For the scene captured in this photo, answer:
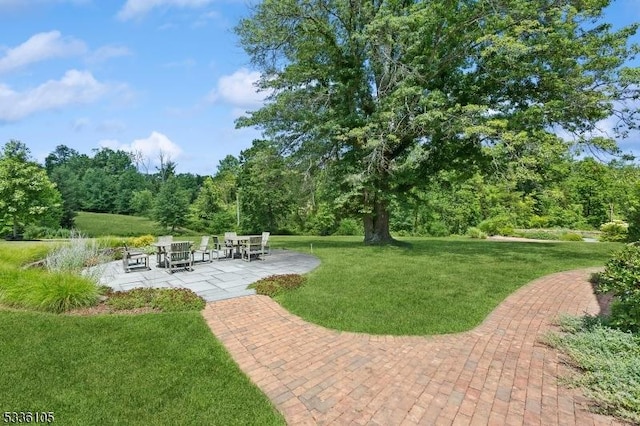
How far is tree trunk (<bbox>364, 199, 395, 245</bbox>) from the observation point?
1426 centimetres

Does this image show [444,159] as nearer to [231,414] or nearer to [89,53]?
[231,414]

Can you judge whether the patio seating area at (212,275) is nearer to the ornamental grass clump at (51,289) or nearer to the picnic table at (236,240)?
the picnic table at (236,240)

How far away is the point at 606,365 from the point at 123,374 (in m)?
5.42

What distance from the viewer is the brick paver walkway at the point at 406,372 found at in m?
2.93

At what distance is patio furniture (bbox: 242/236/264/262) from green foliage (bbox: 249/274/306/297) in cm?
283

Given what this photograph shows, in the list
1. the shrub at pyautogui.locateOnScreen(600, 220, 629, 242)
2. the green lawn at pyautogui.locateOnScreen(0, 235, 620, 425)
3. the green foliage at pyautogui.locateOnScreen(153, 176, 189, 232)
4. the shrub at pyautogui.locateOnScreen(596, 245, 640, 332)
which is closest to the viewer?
the green lawn at pyautogui.locateOnScreen(0, 235, 620, 425)

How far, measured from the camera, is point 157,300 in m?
5.76

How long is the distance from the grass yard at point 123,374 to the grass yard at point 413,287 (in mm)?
2046

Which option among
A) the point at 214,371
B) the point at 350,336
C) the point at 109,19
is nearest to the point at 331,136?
the point at 109,19

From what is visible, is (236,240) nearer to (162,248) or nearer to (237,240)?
(237,240)

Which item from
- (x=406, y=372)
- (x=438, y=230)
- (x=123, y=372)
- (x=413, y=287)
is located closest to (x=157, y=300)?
(x=123, y=372)

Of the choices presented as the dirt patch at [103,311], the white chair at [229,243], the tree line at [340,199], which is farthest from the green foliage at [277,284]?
the tree line at [340,199]

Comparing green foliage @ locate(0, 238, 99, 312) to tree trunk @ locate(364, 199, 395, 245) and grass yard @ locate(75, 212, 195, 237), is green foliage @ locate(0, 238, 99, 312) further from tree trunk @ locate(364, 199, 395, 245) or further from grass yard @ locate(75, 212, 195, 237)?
grass yard @ locate(75, 212, 195, 237)

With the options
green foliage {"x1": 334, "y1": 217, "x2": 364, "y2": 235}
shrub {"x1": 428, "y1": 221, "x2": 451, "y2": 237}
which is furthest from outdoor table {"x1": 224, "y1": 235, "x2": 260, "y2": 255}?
shrub {"x1": 428, "y1": 221, "x2": 451, "y2": 237}
